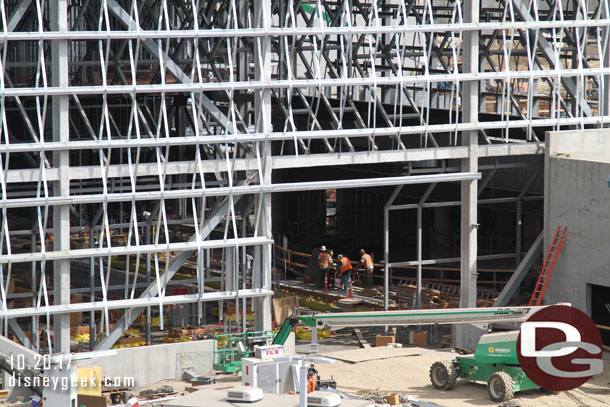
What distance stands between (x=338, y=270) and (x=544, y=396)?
37.2 feet

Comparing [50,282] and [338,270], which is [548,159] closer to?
[338,270]

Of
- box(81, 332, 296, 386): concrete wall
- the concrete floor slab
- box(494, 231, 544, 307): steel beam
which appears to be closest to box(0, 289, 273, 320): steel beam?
box(81, 332, 296, 386): concrete wall

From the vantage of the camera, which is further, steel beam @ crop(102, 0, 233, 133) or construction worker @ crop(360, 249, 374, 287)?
construction worker @ crop(360, 249, 374, 287)

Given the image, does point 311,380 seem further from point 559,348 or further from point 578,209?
point 578,209

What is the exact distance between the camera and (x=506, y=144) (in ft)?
100

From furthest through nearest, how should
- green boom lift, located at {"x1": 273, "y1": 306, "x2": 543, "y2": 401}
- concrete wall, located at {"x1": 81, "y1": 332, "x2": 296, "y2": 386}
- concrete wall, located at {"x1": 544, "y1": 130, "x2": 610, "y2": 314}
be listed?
concrete wall, located at {"x1": 544, "y1": 130, "x2": 610, "y2": 314}
concrete wall, located at {"x1": 81, "y1": 332, "x2": 296, "y2": 386}
green boom lift, located at {"x1": 273, "y1": 306, "x2": 543, "y2": 401}

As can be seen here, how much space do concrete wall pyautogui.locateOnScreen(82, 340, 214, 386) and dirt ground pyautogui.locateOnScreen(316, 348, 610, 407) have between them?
274 centimetres

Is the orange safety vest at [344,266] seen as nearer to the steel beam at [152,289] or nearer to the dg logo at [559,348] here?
the steel beam at [152,289]

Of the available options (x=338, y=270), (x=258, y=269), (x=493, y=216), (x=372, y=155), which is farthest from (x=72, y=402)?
(x=493, y=216)

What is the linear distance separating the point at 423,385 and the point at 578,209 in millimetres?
6324

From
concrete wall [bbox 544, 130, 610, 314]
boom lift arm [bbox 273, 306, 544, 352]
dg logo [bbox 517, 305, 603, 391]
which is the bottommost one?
dg logo [bbox 517, 305, 603, 391]

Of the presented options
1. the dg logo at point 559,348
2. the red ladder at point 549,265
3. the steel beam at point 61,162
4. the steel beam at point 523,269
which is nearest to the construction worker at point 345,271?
the steel beam at point 523,269

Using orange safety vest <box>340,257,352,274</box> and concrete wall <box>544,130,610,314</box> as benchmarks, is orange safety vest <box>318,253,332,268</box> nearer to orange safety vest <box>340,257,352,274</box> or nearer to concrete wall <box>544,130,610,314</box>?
orange safety vest <box>340,257,352,274</box>

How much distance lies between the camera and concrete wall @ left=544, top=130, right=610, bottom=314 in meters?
28.2
